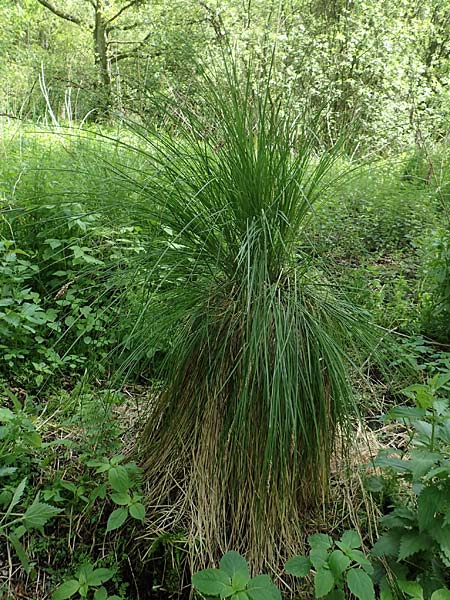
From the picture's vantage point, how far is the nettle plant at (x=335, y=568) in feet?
3.38

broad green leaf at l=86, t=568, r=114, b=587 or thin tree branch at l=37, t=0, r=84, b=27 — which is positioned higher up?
thin tree branch at l=37, t=0, r=84, b=27

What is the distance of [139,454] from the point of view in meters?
1.47

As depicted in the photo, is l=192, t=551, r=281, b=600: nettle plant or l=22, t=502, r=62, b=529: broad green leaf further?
l=22, t=502, r=62, b=529: broad green leaf

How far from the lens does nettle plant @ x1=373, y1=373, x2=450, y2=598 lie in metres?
1.08

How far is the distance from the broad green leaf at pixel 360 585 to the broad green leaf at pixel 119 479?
0.56 m

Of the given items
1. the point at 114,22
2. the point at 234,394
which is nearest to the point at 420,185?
the point at 234,394

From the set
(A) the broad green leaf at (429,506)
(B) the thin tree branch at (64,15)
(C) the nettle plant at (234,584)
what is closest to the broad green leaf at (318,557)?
(C) the nettle plant at (234,584)

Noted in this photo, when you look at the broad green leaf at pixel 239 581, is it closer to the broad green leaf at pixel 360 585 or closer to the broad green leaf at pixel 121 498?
the broad green leaf at pixel 360 585

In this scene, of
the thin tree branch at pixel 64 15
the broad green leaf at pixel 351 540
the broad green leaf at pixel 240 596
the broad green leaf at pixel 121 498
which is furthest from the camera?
the thin tree branch at pixel 64 15

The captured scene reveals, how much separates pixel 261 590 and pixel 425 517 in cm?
38

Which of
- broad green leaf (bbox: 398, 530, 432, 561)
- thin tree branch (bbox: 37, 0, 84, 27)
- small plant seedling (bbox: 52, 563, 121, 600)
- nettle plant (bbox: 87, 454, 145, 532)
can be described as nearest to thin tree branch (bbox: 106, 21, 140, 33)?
thin tree branch (bbox: 37, 0, 84, 27)

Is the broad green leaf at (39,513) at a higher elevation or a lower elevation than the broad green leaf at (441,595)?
higher

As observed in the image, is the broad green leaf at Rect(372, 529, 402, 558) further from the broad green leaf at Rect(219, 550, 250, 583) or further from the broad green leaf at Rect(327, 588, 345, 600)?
the broad green leaf at Rect(219, 550, 250, 583)

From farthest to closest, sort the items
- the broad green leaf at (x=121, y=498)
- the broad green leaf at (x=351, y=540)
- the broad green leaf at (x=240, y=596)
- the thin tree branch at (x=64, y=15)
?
the thin tree branch at (x=64, y=15)
the broad green leaf at (x=121, y=498)
the broad green leaf at (x=351, y=540)
the broad green leaf at (x=240, y=596)
